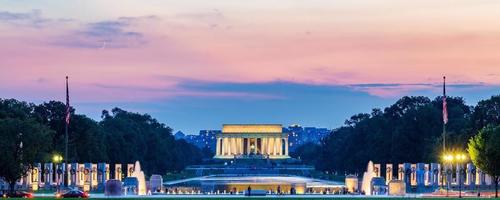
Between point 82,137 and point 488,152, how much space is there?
174ft

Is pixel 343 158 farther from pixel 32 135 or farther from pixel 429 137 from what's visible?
pixel 32 135

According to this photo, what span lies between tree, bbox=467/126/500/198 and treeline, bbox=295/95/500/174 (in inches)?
1057

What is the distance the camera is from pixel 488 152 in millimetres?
88875

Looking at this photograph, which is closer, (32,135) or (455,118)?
(32,135)

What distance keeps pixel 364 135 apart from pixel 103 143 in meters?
46.1

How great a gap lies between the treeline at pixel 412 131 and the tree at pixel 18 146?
147 ft

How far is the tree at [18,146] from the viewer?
297ft

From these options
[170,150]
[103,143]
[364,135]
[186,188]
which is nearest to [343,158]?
[364,135]

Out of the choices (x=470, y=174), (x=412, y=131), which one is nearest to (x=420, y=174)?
(x=470, y=174)

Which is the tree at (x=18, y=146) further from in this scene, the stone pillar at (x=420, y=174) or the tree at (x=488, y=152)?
the stone pillar at (x=420, y=174)

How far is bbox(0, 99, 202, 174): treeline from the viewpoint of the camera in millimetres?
94769

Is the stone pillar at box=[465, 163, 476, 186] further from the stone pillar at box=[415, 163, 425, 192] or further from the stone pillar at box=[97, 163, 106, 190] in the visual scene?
the stone pillar at box=[97, 163, 106, 190]

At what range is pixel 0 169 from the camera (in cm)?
9025

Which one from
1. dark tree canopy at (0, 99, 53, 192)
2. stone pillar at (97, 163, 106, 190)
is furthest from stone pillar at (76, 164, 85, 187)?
dark tree canopy at (0, 99, 53, 192)
